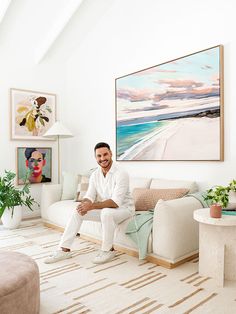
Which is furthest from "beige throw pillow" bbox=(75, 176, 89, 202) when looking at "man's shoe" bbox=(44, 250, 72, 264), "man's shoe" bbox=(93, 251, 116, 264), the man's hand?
"man's shoe" bbox=(93, 251, 116, 264)

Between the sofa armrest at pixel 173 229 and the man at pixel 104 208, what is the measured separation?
429 mm

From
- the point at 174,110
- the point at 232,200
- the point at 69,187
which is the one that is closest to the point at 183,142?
the point at 174,110

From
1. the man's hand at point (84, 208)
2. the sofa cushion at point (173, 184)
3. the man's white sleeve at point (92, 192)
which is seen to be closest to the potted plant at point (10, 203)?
the man's white sleeve at point (92, 192)

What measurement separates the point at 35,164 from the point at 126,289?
10.7 ft

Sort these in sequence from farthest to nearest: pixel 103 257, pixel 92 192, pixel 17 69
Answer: pixel 17 69 → pixel 92 192 → pixel 103 257

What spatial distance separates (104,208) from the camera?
3.00m

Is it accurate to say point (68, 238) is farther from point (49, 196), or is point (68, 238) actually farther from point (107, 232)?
point (49, 196)

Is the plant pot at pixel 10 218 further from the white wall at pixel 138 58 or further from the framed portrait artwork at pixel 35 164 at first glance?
the white wall at pixel 138 58

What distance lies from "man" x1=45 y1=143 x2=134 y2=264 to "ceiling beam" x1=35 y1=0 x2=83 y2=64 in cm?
240

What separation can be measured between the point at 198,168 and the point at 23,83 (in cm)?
321

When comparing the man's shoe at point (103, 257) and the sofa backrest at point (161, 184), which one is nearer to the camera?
the man's shoe at point (103, 257)

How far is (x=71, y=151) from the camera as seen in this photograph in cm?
544

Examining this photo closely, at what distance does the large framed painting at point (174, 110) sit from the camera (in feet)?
10.9

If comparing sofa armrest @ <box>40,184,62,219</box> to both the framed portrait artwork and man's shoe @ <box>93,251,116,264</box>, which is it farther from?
man's shoe @ <box>93,251,116,264</box>
